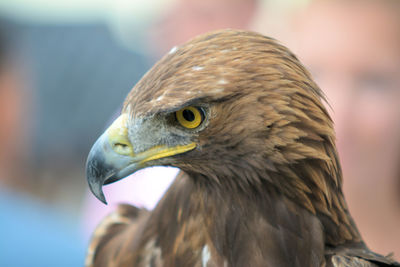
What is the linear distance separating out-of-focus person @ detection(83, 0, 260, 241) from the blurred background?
0.01m

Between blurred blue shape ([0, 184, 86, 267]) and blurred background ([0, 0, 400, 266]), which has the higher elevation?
blurred background ([0, 0, 400, 266])


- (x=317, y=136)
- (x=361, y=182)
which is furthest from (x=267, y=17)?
(x=317, y=136)

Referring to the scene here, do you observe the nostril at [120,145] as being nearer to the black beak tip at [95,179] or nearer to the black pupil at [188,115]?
the black beak tip at [95,179]

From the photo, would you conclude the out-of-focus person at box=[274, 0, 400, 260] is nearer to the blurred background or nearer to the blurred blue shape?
the blurred background

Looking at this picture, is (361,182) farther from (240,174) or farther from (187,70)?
(187,70)

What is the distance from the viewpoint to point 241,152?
1.28m

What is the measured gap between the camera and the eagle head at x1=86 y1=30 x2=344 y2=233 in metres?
1.24

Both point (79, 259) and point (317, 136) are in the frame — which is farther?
point (79, 259)

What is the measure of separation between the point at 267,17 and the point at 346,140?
91 centimetres

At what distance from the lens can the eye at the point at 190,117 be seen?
4.10 feet

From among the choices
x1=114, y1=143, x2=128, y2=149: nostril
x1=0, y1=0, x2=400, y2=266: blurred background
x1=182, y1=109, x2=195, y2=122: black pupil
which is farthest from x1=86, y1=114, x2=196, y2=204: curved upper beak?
x1=0, y1=0, x2=400, y2=266: blurred background

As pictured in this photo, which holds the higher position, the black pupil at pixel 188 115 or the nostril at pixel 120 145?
the black pupil at pixel 188 115

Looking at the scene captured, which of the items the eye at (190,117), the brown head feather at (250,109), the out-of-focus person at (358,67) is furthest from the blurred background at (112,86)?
the eye at (190,117)

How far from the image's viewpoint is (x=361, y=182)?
2.84 m
